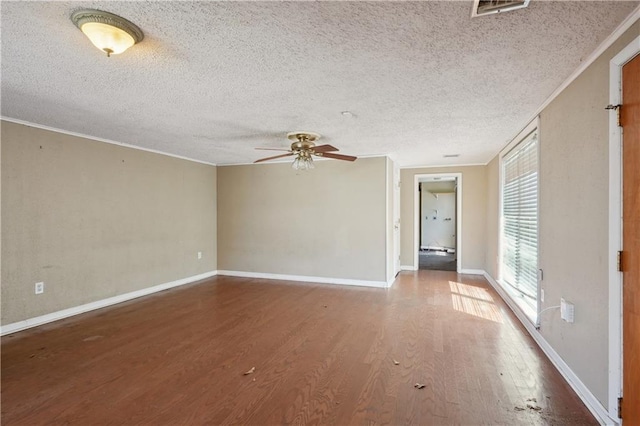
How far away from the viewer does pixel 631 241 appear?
5.18 ft

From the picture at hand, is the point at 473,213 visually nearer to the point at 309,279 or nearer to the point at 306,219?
the point at 306,219

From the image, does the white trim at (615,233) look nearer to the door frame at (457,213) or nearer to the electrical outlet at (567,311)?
the electrical outlet at (567,311)

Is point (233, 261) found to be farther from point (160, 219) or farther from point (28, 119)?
point (28, 119)

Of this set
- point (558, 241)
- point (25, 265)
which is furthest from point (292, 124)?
point (25, 265)

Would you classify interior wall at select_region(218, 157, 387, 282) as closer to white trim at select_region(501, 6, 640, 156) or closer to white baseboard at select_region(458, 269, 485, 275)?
white baseboard at select_region(458, 269, 485, 275)

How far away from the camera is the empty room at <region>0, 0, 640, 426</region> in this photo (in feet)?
5.37

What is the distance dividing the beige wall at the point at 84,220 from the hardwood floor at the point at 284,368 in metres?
0.47

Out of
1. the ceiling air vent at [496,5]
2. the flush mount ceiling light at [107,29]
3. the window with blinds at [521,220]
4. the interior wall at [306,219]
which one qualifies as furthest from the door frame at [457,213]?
the flush mount ceiling light at [107,29]

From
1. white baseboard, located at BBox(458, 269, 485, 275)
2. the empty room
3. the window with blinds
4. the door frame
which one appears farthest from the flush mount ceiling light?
white baseboard, located at BBox(458, 269, 485, 275)

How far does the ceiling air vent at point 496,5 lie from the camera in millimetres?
1420

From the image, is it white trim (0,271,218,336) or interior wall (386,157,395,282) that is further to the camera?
interior wall (386,157,395,282)

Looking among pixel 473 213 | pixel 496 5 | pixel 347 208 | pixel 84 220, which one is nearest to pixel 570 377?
pixel 496 5

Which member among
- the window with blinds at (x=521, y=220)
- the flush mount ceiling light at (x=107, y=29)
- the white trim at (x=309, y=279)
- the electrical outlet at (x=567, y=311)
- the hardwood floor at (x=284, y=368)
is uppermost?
the flush mount ceiling light at (x=107, y=29)

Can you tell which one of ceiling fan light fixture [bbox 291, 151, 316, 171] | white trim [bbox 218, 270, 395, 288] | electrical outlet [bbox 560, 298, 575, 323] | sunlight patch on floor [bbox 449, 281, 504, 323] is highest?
ceiling fan light fixture [bbox 291, 151, 316, 171]
